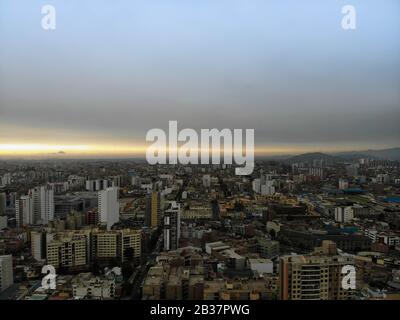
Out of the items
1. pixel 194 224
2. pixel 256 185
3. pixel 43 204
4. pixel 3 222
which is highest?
pixel 256 185

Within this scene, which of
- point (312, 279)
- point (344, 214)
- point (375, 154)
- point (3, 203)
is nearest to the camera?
point (312, 279)

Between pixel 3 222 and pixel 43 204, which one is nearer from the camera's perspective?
pixel 3 222

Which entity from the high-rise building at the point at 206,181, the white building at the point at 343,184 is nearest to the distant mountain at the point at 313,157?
the white building at the point at 343,184

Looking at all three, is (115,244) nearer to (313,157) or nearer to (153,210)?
(153,210)

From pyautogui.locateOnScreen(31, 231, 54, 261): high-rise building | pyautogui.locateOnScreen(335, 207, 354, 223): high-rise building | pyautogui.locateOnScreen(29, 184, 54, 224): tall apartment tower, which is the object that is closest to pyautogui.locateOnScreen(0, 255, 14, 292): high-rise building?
pyautogui.locateOnScreen(31, 231, 54, 261): high-rise building

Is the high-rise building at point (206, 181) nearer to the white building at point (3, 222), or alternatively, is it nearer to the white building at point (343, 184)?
the white building at point (343, 184)

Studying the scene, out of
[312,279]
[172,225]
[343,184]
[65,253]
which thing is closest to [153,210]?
[172,225]
